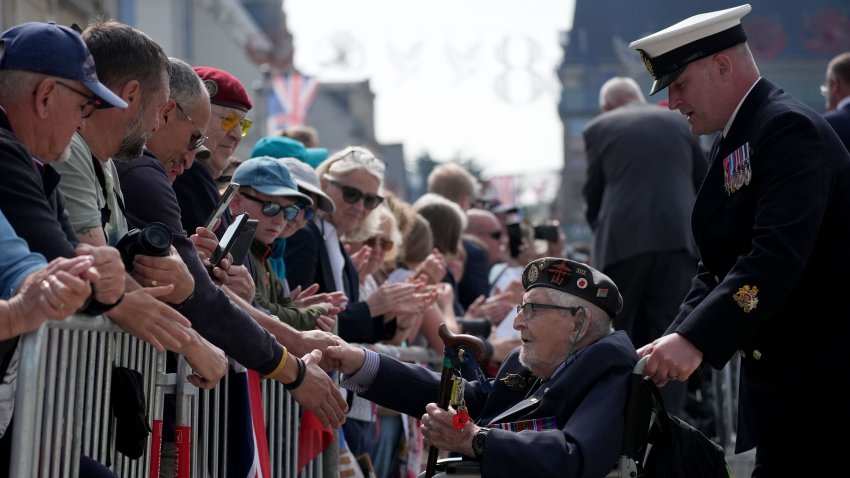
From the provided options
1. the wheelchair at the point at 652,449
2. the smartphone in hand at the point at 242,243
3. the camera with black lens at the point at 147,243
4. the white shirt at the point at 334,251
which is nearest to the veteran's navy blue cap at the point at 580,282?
the wheelchair at the point at 652,449

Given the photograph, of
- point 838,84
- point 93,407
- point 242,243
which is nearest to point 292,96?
point 838,84

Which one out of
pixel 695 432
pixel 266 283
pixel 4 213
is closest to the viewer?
pixel 4 213

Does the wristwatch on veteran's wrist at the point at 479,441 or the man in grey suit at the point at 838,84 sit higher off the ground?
the man in grey suit at the point at 838,84

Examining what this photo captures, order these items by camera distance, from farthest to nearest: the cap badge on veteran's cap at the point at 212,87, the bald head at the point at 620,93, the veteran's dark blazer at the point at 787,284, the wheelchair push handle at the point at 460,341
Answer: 1. the bald head at the point at 620,93
2. the cap badge on veteran's cap at the point at 212,87
3. the wheelchair push handle at the point at 460,341
4. the veteran's dark blazer at the point at 787,284

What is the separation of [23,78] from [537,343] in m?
2.14

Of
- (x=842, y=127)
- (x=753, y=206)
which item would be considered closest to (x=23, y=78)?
(x=753, y=206)

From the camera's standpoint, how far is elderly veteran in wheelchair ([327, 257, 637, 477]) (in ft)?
14.7

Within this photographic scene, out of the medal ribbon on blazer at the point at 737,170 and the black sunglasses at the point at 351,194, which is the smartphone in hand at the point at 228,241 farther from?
the black sunglasses at the point at 351,194

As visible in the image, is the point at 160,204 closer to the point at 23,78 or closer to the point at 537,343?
the point at 23,78

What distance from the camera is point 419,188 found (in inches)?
2694

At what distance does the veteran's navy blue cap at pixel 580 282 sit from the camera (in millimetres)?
5008

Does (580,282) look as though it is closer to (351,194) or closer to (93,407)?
(93,407)

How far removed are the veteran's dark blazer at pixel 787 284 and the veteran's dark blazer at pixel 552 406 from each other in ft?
1.02

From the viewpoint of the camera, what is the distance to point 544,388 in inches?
191
